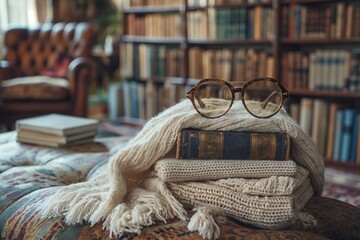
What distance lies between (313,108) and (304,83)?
0.17 m

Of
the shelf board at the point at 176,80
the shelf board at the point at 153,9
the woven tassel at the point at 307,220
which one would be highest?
the shelf board at the point at 153,9

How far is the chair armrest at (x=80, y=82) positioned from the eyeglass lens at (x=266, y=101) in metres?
2.10

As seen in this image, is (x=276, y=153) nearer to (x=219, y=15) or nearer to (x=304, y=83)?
(x=304, y=83)

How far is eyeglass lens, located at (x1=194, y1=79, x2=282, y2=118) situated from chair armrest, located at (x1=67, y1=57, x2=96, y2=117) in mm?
2058

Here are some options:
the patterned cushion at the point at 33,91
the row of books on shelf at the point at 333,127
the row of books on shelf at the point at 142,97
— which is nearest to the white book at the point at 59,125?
the patterned cushion at the point at 33,91

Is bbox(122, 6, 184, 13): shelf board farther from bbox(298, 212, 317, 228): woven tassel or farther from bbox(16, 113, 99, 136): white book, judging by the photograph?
bbox(298, 212, 317, 228): woven tassel

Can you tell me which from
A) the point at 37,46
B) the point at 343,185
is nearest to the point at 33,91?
the point at 37,46

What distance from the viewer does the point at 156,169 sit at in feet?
2.75

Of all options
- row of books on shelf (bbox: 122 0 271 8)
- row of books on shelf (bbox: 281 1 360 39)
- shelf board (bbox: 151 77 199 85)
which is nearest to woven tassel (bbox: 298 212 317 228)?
row of books on shelf (bbox: 281 1 360 39)

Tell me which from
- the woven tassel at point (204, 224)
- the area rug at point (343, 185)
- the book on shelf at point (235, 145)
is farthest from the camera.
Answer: the area rug at point (343, 185)

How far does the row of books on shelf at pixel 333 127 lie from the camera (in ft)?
8.50

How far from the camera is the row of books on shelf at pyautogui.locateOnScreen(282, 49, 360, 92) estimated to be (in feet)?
8.39

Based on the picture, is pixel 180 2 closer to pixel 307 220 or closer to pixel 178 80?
pixel 178 80

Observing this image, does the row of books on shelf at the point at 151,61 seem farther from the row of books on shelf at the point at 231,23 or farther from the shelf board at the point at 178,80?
the row of books on shelf at the point at 231,23
